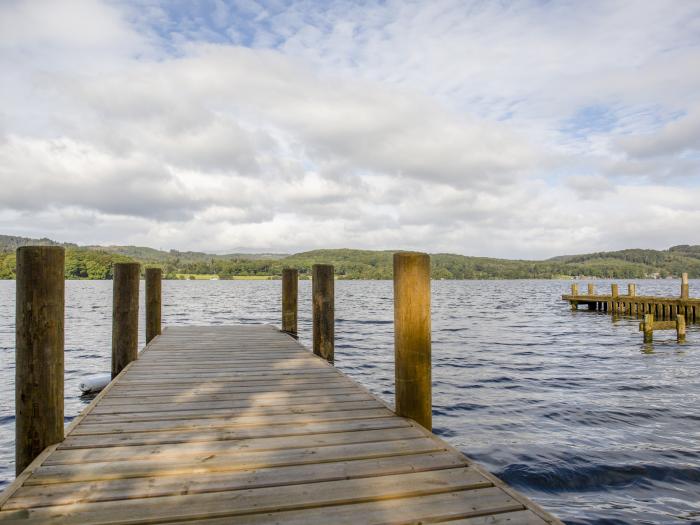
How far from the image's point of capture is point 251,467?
11.0 ft

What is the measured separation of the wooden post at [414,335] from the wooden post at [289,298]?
7.27 metres

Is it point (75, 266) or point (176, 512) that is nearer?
point (176, 512)

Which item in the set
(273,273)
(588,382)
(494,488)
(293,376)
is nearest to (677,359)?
(588,382)

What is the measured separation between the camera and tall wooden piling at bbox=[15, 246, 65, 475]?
3787 millimetres

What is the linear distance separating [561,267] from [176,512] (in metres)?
200

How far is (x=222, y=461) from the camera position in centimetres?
346

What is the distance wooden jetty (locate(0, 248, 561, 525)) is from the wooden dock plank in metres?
0.01

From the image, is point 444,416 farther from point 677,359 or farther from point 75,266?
point 75,266

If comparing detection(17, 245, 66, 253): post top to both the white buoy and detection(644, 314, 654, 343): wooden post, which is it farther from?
detection(644, 314, 654, 343): wooden post

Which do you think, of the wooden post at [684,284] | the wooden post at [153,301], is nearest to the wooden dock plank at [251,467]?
the wooden post at [153,301]

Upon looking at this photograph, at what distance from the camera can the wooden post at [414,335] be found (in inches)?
176

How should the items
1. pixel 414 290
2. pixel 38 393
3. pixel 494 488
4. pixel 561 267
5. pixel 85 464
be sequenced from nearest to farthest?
pixel 494 488 → pixel 85 464 → pixel 38 393 → pixel 414 290 → pixel 561 267

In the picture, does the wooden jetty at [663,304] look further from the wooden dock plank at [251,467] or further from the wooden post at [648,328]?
the wooden dock plank at [251,467]

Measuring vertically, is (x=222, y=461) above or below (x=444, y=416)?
above
